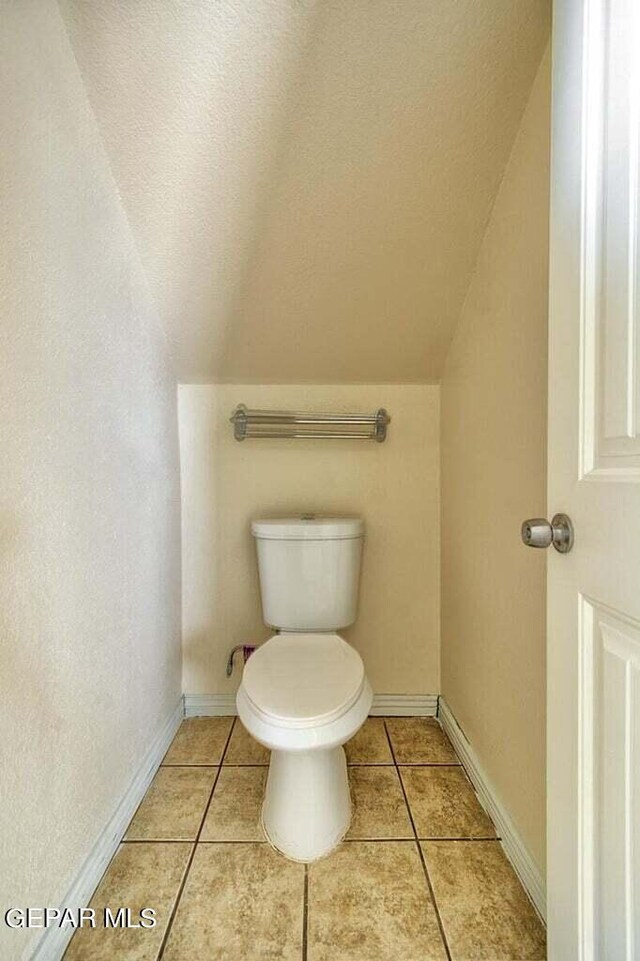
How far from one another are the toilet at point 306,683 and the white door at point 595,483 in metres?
0.50

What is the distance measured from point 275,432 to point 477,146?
0.99m

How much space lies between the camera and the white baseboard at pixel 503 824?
0.90 metres

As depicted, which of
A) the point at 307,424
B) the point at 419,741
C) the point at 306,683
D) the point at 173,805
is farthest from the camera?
the point at 307,424

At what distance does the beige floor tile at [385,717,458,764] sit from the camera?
138 centimetres

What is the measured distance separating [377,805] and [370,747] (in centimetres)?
26

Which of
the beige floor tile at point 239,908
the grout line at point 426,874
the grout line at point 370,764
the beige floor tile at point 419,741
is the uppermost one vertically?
the beige floor tile at point 239,908

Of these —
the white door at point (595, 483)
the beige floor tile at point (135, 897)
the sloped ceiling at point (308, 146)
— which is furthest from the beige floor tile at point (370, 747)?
the sloped ceiling at point (308, 146)

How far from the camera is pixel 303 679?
1.11 m

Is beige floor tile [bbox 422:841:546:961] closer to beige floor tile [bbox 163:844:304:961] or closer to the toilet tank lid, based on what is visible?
beige floor tile [bbox 163:844:304:961]

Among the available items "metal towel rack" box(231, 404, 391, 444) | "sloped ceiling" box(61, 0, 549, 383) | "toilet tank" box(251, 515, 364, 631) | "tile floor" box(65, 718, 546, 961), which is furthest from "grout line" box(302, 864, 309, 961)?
"sloped ceiling" box(61, 0, 549, 383)

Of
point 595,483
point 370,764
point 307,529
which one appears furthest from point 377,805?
Result: point 595,483

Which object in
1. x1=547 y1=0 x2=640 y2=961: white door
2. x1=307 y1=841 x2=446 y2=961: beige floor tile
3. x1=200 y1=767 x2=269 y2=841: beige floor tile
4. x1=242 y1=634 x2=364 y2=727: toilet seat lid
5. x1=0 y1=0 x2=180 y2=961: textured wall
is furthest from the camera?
x1=200 y1=767 x2=269 y2=841: beige floor tile

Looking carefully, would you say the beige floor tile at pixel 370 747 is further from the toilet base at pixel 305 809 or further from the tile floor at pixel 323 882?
the toilet base at pixel 305 809

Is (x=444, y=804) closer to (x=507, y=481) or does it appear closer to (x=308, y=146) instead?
(x=507, y=481)
